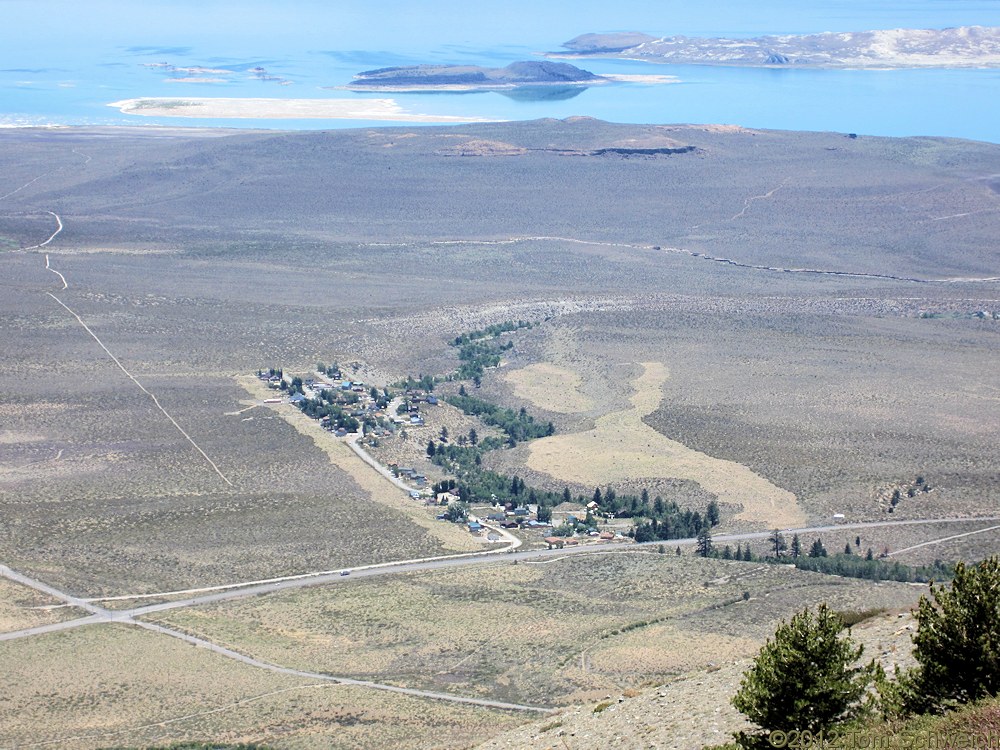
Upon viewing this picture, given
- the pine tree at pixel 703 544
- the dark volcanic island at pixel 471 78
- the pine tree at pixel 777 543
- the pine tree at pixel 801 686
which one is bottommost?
the pine tree at pixel 777 543

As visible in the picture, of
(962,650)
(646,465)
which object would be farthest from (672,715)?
(646,465)

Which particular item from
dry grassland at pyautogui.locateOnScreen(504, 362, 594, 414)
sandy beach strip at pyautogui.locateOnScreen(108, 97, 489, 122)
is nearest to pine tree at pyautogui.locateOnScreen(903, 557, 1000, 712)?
dry grassland at pyautogui.locateOnScreen(504, 362, 594, 414)

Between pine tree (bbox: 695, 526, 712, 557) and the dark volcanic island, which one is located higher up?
the dark volcanic island

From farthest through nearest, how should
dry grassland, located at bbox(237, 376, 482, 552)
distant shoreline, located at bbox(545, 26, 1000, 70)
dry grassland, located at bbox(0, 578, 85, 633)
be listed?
distant shoreline, located at bbox(545, 26, 1000, 70) → dry grassland, located at bbox(237, 376, 482, 552) → dry grassland, located at bbox(0, 578, 85, 633)

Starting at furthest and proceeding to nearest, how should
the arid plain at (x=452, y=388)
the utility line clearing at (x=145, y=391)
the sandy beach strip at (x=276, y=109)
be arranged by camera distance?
1. the sandy beach strip at (x=276, y=109)
2. the utility line clearing at (x=145, y=391)
3. the arid plain at (x=452, y=388)

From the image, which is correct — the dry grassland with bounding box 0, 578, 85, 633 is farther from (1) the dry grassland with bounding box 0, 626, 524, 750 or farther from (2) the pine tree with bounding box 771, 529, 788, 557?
(2) the pine tree with bounding box 771, 529, 788, 557

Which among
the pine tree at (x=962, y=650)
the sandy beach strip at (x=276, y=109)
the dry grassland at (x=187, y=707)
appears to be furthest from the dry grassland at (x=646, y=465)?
the sandy beach strip at (x=276, y=109)

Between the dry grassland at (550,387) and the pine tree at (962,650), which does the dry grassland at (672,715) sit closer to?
the pine tree at (962,650)

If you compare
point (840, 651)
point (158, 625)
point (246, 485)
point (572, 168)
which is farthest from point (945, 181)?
point (840, 651)
